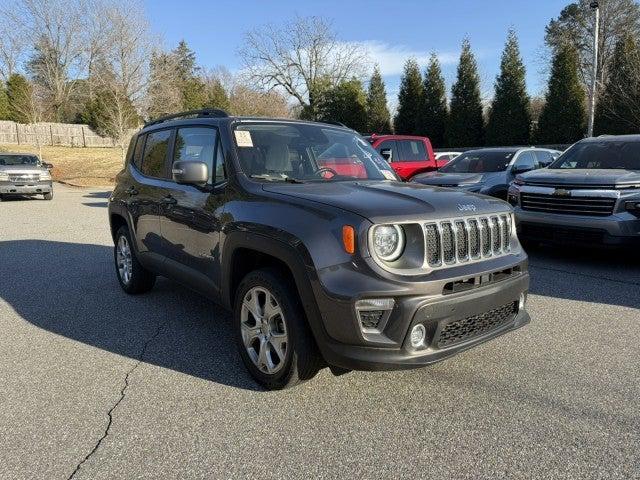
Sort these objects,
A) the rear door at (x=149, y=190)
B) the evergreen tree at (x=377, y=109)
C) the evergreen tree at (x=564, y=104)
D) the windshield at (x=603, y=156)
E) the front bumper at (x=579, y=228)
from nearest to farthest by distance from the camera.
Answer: the rear door at (x=149, y=190)
the front bumper at (x=579, y=228)
the windshield at (x=603, y=156)
the evergreen tree at (x=564, y=104)
the evergreen tree at (x=377, y=109)

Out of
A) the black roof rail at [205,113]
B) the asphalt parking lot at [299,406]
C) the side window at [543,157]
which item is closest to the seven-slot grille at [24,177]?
the asphalt parking lot at [299,406]

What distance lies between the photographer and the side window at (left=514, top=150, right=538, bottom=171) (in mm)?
10969

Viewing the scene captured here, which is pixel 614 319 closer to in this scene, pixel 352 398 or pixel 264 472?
pixel 352 398

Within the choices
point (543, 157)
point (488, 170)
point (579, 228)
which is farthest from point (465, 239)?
point (543, 157)

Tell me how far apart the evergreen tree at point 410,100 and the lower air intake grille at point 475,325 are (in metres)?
34.1

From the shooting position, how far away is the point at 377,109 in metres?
40.4

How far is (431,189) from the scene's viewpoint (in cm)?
377

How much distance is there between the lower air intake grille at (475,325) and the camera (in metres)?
3.09

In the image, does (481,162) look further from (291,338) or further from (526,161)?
(291,338)

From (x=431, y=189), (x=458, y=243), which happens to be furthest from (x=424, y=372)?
(x=431, y=189)

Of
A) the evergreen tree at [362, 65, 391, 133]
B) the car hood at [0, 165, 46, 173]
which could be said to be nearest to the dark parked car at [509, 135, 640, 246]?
the car hood at [0, 165, 46, 173]

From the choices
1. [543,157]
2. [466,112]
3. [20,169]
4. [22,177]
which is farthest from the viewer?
[466,112]

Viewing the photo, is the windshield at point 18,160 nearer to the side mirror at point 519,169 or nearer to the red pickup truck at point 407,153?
the red pickup truck at point 407,153

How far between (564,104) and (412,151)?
20.1 meters
